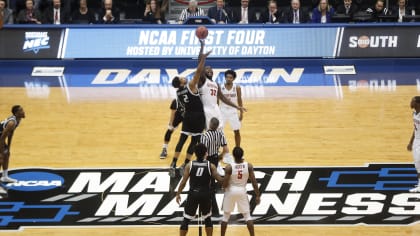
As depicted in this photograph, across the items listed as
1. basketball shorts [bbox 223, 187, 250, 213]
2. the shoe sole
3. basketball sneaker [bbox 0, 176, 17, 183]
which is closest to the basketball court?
the shoe sole

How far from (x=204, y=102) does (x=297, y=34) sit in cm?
962

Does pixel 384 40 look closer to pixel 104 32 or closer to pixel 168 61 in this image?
pixel 168 61

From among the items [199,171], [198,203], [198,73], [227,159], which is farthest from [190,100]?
[198,203]

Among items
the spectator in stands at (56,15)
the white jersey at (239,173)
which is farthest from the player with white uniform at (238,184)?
the spectator in stands at (56,15)

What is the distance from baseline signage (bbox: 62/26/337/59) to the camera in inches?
908

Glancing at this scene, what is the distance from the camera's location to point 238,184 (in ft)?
37.1

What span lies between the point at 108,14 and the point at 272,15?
4726 millimetres

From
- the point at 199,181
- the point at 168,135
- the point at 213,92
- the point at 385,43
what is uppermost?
the point at 213,92

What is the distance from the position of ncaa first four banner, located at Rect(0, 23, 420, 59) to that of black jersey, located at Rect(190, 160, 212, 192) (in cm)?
1203

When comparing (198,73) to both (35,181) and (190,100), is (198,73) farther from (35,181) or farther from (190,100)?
(35,181)

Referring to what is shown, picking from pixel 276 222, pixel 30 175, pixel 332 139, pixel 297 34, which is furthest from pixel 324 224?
pixel 297 34

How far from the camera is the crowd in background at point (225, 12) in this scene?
23812 millimetres

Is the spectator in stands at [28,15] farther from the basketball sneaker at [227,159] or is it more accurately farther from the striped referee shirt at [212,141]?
the striped referee shirt at [212,141]

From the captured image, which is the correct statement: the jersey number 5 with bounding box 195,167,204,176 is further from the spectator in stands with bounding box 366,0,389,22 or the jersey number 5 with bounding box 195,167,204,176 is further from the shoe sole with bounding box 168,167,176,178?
the spectator in stands with bounding box 366,0,389,22
